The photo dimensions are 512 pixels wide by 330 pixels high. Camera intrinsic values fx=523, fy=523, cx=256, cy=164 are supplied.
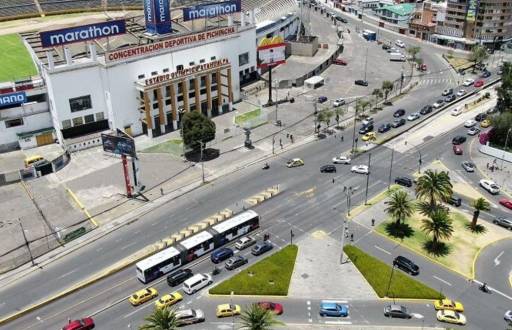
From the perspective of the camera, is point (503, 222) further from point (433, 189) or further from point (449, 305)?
point (449, 305)

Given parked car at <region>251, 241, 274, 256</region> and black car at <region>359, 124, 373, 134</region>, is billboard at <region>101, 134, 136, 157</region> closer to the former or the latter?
parked car at <region>251, 241, 274, 256</region>

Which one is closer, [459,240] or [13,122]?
[459,240]

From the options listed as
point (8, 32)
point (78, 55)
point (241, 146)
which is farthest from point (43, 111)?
point (8, 32)

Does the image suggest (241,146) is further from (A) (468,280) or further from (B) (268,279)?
(A) (468,280)

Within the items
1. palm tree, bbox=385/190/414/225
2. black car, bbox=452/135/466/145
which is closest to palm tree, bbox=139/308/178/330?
palm tree, bbox=385/190/414/225

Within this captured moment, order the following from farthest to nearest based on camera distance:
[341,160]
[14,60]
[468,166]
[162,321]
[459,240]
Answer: [14,60], [341,160], [468,166], [459,240], [162,321]

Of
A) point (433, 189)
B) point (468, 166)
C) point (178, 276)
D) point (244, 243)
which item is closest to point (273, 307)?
point (178, 276)

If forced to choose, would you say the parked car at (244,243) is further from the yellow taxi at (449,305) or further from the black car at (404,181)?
the black car at (404,181)

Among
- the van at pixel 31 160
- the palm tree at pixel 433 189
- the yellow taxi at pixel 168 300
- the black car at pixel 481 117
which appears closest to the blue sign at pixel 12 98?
the van at pixel 31 160
